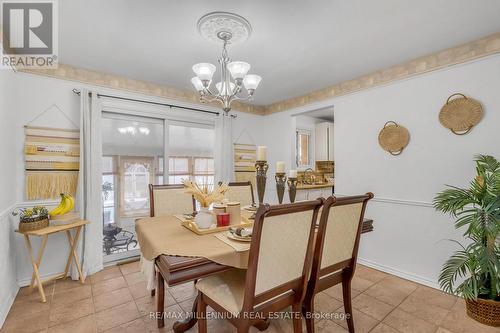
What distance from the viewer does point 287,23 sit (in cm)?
191

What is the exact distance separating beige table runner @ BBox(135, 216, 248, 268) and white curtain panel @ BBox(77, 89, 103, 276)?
136 centimetres

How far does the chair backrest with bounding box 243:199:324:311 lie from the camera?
1.22 meters

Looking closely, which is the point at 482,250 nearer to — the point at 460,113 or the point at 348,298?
the point at 348,298

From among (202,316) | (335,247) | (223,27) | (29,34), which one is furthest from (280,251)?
(29,34)

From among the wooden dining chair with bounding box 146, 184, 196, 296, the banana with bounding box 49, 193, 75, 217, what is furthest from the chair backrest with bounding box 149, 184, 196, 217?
the banana with bounding box 49, 193, 75, 217

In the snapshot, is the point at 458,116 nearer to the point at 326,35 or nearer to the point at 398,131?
the point at 398,131

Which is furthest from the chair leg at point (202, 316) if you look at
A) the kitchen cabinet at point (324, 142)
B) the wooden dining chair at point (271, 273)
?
the kitchen cabinet at point (324, 142)

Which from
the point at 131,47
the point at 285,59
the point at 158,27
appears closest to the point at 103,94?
the point at 131,47

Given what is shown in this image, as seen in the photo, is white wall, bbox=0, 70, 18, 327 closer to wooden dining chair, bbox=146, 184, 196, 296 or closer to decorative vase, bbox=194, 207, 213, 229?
wooden dining chair, bbox=146, 184, 196, 296

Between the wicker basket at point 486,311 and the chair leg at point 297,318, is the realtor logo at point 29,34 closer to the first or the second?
the chair leg at point 297,318

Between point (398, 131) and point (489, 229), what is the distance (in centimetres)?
129

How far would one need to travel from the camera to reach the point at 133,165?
3365mm

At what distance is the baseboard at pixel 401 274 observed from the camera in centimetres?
251

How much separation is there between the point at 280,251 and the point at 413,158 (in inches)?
84.9
